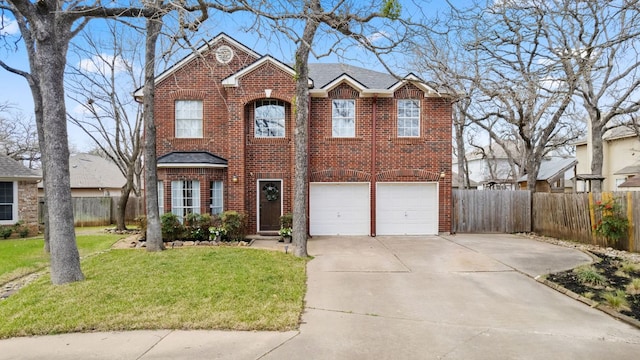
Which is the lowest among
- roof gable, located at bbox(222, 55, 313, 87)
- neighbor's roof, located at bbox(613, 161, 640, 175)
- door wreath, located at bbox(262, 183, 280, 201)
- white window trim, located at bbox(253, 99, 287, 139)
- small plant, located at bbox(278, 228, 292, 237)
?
small plant, located at bbox(278, 228, 292, 237)

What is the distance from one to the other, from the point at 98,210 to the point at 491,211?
19796 mm

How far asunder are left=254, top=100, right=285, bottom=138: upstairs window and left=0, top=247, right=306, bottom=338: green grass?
5.90m

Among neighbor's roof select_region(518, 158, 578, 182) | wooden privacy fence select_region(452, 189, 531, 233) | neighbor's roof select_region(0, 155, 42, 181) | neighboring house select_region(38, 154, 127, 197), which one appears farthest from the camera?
neighboring house select_region(38, 154, 127, 197)

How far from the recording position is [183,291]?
19.1ft

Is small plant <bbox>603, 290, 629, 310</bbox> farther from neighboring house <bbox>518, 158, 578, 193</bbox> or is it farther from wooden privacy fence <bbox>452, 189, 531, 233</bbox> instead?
neighboring house <bbox>518, 158, 578, 193</bbox>

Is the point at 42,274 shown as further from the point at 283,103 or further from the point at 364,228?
the point at 364,228

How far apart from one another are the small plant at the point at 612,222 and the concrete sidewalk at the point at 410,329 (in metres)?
3.45

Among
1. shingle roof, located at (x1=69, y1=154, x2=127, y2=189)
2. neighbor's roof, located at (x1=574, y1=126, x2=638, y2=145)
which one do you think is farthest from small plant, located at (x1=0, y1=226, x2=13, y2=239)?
neighbor's roof, located at (x1=574, y1=126, x2=638, y2=145)

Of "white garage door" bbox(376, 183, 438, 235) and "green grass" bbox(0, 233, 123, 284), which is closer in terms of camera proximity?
"green grass" bbox(0, 233, 123, 284)

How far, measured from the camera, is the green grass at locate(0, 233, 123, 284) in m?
8.02

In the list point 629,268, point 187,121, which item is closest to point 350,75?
point 187,121

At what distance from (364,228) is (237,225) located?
4.79 meters

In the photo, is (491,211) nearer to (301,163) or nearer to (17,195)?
(301,163)

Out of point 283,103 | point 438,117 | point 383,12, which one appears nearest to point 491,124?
point 438,117
